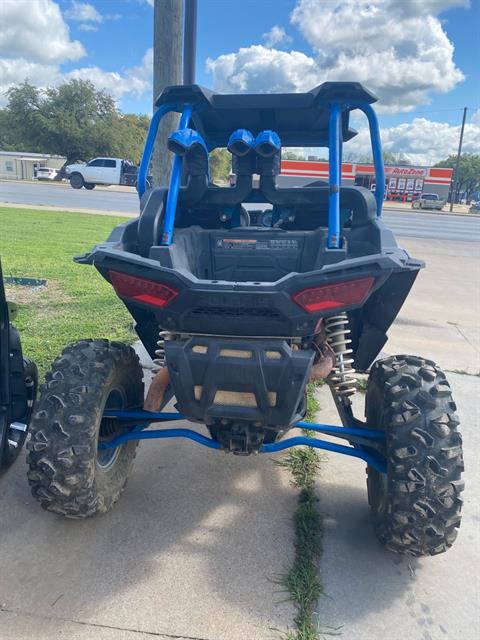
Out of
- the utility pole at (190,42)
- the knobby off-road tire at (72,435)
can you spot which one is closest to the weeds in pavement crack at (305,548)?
the knobby off-road tire at (72,435)

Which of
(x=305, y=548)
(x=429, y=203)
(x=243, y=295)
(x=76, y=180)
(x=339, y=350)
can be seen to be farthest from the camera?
(x=429, y=203)

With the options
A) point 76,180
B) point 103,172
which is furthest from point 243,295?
point 76,180

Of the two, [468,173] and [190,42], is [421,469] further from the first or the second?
[468,173]

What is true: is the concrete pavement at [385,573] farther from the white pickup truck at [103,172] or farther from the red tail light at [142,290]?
the white pickup truck at [103,172]

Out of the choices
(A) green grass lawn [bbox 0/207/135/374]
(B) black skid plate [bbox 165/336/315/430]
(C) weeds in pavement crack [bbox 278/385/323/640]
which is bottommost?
(C) weeds in pavement crack [bbox 278/385/323/640]

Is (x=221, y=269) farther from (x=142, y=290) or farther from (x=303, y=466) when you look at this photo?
(x=303, y=466)

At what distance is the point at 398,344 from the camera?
18.6 feet

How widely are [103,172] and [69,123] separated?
2489 centimetres

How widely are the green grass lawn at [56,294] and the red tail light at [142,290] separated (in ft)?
7.14

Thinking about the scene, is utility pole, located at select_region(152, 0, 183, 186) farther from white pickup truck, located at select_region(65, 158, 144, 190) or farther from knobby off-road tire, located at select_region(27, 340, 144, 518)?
white pickup truck, located at select_region(65, 158, 144, 190)

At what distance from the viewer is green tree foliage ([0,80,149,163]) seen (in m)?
52.8

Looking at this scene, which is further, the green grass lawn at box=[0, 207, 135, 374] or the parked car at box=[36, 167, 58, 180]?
the parked car at box=[36, 167, 58, 180]

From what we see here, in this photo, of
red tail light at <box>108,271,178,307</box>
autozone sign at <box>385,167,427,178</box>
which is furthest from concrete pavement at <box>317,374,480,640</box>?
autozone sign at <box>385,167,427,178</box>

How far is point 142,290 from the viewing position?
228 centimetres
